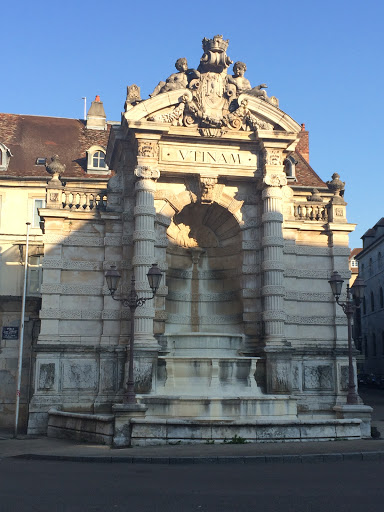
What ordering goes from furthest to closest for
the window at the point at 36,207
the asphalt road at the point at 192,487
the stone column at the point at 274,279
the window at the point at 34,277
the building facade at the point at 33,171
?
the window at the point at 36,207 < the building facade at the point at 33,171 < the window at the point at 34,277 < the stone column at the point at 274,279 < the asphalt road at the point at 192,487

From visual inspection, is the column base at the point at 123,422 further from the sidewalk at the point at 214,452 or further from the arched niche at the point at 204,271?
the arched niche at the point at 204,271

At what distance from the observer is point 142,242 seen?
20.7 m

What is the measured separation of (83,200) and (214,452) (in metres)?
11.2

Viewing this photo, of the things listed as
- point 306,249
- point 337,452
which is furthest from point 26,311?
point 337,452

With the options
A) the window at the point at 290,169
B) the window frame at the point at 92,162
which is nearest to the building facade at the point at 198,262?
the window frame at the point at 92,162

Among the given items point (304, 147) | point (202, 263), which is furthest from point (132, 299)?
point (304, 147)

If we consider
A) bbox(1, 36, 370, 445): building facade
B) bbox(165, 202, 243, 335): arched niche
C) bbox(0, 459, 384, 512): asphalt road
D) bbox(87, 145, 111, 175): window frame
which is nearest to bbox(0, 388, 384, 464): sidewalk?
bbox(0, 459, 384, 512): asphalt road

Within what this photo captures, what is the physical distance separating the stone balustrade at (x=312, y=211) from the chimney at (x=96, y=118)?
66.1 ft

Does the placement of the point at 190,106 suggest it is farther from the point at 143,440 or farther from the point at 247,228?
the point at 143,440

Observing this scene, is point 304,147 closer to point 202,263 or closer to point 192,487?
point 202,263

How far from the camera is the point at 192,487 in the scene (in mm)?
10336

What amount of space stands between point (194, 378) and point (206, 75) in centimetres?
1031

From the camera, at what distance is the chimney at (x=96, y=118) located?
40375 mm

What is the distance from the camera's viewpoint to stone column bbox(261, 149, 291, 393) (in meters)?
20.6
